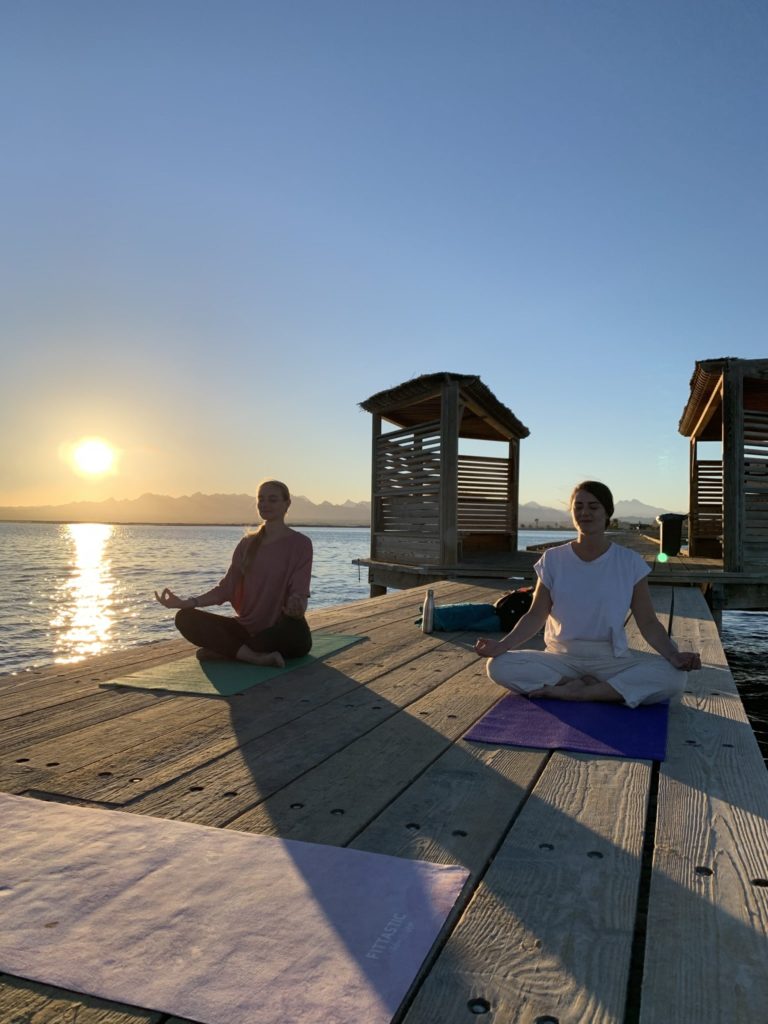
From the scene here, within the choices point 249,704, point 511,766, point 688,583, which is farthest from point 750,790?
point 688,583

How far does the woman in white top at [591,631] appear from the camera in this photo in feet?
12.7

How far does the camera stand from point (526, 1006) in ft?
4.94

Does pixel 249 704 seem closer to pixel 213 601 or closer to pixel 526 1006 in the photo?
pixel 213 601

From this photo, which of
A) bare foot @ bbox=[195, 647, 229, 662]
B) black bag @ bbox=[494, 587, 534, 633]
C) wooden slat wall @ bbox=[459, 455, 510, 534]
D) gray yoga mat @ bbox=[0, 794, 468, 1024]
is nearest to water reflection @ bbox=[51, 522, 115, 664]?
bare foot @ bbox=[195, 647, 229, 662]

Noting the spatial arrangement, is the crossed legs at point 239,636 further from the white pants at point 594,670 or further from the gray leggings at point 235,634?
the white pants at point 594,670

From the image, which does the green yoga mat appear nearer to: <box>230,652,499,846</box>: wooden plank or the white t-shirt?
<box>230,652,499,846</box>: wooden plank

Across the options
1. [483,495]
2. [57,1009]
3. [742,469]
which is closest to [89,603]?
[483,495]

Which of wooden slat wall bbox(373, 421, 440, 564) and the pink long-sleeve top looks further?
wooden slat wall bbox(373, 421, 440, 564)

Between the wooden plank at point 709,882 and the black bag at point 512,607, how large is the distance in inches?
110

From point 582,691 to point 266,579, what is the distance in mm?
2224

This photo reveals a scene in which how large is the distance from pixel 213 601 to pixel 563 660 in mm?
2445

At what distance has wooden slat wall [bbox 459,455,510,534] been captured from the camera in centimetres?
1574

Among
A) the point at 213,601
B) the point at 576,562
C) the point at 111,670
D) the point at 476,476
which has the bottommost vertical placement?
the point at 111,670

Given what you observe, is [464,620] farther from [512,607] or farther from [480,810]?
[480,810]
